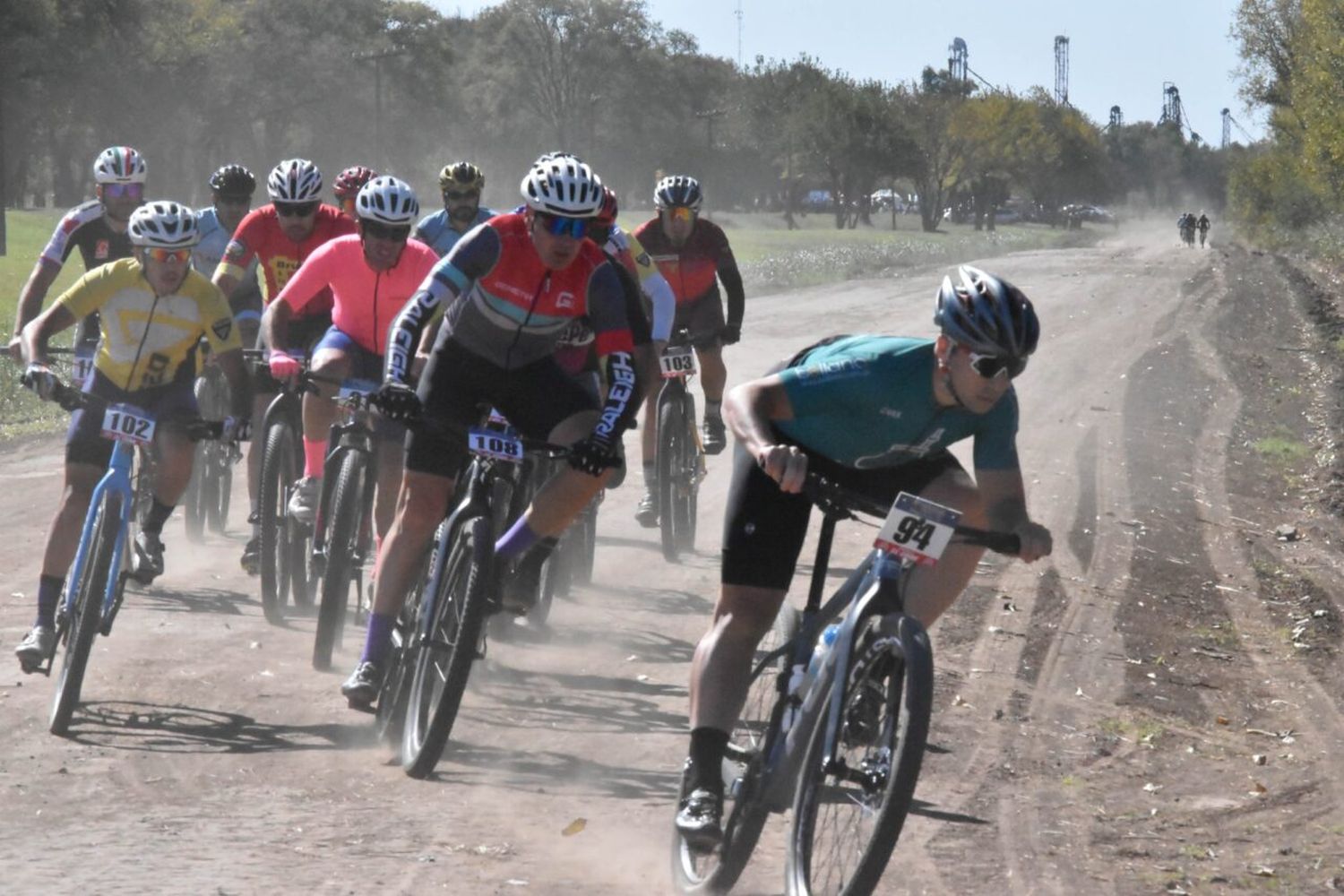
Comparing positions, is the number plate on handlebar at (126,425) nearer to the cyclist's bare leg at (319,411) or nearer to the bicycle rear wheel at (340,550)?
the bicycle rear wheel at (340,550)

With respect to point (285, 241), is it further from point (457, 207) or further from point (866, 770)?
point (866, 770)

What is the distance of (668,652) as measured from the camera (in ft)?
30.1

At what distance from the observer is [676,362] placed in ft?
37.2

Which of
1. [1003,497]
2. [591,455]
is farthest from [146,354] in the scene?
[1003,497]

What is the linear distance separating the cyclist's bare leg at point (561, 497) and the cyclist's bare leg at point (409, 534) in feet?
1.13

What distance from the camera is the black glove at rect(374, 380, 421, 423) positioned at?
21.1ft

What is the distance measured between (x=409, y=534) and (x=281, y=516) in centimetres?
272

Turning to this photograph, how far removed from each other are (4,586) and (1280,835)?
6.87 m

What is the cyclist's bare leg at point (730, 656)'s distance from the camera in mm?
5355

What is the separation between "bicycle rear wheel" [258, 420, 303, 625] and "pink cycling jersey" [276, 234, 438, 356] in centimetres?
97

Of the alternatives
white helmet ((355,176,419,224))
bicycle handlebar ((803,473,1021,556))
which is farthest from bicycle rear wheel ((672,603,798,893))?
white helmet ((355,176,419,224))

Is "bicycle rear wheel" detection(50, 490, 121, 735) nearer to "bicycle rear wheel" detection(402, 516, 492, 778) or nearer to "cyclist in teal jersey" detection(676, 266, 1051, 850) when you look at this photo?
"bicycle rear wheel" detection(402, 516, 492, 778)

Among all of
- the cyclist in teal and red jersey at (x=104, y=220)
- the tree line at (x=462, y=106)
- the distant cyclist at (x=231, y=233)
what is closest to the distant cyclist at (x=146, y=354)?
the cyclist in teal and red jersey at (x=104, y=220)

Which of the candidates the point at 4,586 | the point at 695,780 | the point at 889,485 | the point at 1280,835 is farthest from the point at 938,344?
the point at 4,586
